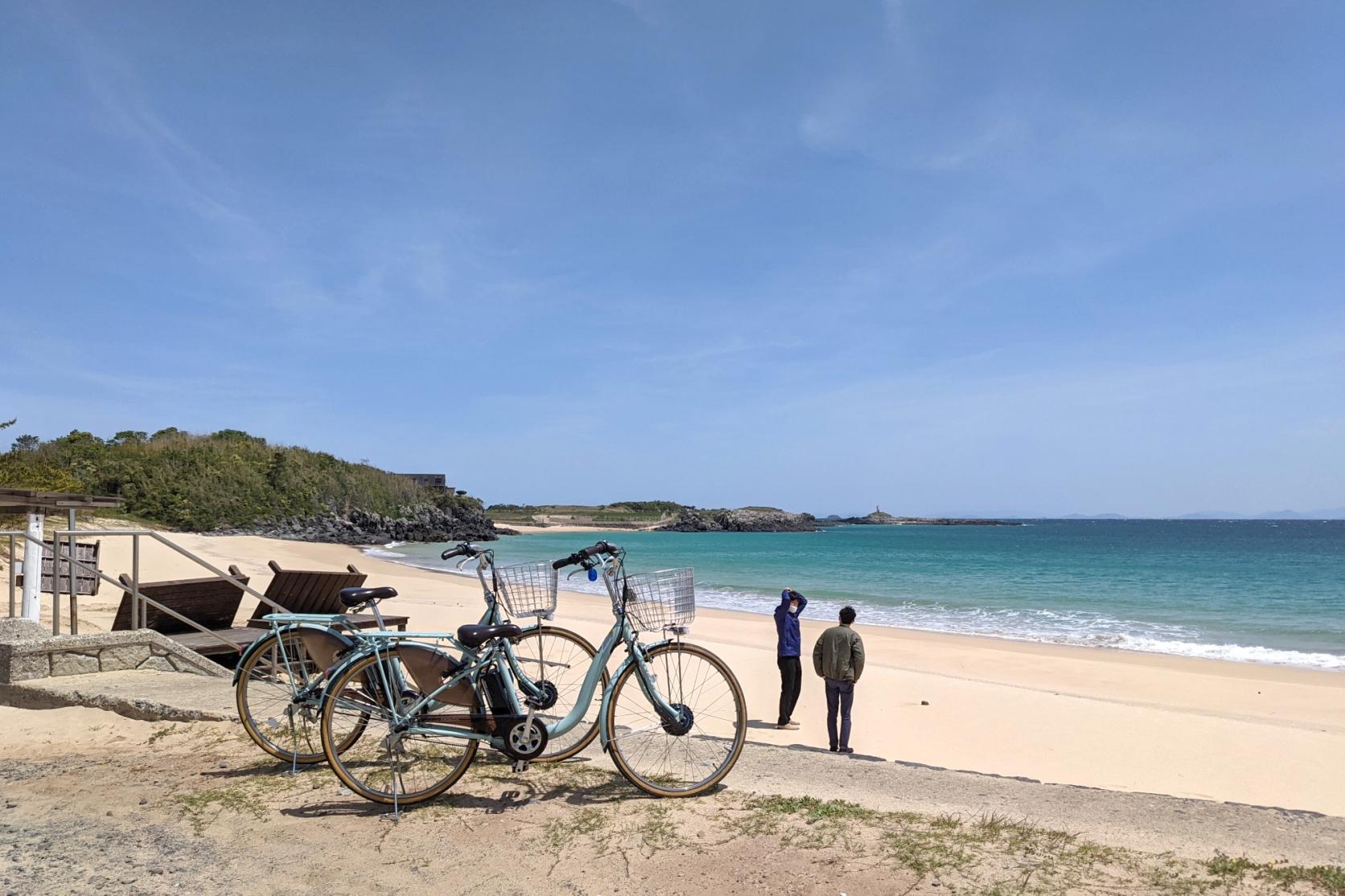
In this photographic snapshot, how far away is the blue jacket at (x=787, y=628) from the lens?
8.30 metres

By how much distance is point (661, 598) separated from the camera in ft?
13.9

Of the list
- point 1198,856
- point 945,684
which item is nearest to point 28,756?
point 1198,856

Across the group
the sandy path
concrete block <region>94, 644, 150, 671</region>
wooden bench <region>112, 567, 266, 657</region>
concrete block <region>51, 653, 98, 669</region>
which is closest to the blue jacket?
the sandy path

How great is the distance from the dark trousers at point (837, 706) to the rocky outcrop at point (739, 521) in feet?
435

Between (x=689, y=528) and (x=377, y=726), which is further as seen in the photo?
(x=689, y=528)

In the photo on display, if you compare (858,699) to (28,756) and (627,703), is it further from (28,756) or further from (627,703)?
(28,756)

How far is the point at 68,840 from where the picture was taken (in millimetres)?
3758

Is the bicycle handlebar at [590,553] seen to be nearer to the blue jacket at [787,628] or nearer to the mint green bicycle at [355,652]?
the mint green bicycle at [355,652]

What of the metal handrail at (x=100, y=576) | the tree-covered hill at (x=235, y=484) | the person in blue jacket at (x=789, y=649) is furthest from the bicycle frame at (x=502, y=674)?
the tree-covered hill at (x=235, y=484)

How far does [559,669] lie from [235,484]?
54.3 metres

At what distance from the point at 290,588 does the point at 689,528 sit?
133 metres

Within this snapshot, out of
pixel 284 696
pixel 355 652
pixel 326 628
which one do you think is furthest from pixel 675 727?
pixel 284 696

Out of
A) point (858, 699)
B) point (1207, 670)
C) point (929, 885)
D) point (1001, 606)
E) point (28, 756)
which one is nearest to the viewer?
point (929, 885)

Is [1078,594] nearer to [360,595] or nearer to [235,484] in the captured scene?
[360,595]
